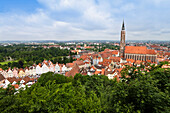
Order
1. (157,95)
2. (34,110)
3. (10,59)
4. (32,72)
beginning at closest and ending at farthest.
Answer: (157,95) → (34,110) → (32,72) → (10,59)

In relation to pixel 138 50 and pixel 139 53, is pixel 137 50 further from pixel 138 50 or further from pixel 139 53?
pixel 139 53

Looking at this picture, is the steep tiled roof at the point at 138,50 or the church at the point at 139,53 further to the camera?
the steep tiled roof at the point at 138,50

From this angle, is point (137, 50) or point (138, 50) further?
point (137, 50)

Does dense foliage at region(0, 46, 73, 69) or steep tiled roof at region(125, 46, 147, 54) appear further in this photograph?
dense foliage at region(0, 46, 73, 69)

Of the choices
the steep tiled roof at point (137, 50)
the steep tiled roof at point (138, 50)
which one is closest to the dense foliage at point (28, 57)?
the steep tiled roof at point (137, 50)

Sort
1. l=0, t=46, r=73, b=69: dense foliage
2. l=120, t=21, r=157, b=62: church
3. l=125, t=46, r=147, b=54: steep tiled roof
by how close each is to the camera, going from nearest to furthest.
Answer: l=120, t=21, r=157, b=62: church < l=125, t=46, r=147, b=54: steep tiled roof < l=0, t=46, r=73, b=69: dense foliage

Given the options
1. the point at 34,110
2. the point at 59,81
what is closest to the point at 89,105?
the point at 34,110

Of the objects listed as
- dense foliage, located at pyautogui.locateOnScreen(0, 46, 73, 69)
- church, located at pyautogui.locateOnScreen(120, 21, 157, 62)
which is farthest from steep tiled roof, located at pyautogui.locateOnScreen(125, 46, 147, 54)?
dense foliage, located at pyautogui.locateOnScreen(0, 46, 73, 69)

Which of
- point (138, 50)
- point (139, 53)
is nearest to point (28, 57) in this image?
point (138, 50)

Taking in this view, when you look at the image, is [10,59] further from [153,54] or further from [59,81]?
[153,54]

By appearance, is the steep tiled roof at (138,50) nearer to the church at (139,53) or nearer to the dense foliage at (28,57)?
the church at (139,53)

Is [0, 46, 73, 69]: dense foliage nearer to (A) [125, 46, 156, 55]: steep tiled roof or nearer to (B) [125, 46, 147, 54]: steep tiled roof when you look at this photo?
(B) [125, 46, 147, 54]: steep tiled roof
